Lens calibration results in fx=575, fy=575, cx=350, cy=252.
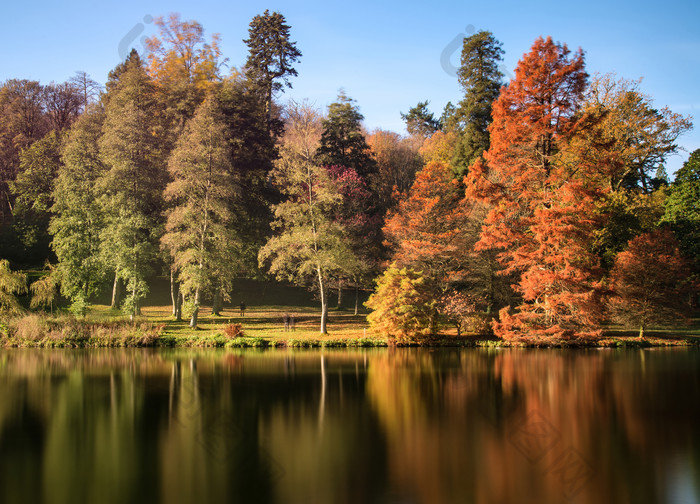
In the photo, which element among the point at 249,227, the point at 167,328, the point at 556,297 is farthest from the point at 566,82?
the point at 167,328

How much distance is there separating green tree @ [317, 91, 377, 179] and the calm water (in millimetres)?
26491

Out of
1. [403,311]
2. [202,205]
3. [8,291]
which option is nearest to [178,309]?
[202,205]

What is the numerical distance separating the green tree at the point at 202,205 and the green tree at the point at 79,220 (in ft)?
16.5

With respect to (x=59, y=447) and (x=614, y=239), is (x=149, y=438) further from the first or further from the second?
(x=614, y=239)

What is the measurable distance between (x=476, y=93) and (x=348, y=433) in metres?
40.5

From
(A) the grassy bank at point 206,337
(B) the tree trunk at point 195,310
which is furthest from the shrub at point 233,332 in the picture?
(B) the tree trunk at point 195,310

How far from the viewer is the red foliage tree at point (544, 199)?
2898 centimetres

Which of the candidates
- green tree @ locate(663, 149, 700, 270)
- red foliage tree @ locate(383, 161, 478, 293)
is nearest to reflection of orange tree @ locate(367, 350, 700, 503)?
red foliage tree @ locate(383, 161, 478, 293)

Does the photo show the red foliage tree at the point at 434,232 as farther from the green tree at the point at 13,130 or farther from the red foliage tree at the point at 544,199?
the green tree at the point at 13,130

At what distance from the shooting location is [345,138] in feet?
156

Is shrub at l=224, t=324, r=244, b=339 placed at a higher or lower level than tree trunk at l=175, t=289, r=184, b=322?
lower

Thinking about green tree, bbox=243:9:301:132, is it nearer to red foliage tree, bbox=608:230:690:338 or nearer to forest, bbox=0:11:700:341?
forest, bbox=0:11:700:341

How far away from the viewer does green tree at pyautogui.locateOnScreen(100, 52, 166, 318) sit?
1372 inches

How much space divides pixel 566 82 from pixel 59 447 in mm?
28614
